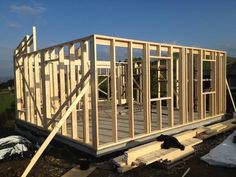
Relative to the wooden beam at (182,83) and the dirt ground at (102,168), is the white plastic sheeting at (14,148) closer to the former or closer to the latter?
the dirt ground at (102,168)

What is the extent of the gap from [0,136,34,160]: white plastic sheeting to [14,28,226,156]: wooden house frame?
0.79 m

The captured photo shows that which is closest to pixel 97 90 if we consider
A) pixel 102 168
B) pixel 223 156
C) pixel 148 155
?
pixel 102 168

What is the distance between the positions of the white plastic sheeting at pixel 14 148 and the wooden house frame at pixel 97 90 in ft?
2.59

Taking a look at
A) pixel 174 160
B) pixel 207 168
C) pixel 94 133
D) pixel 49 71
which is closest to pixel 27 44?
pixel 49 71

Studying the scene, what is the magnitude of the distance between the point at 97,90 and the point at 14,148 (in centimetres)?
240

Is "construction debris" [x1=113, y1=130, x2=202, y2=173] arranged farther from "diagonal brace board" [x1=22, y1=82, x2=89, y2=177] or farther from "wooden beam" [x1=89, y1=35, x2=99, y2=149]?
"diagonal brace board" [x1=22, y1=82, x2=89, y2=177]

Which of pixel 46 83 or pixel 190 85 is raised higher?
pixel 46 83

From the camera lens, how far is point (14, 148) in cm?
538

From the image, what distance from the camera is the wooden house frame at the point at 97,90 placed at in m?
4.98

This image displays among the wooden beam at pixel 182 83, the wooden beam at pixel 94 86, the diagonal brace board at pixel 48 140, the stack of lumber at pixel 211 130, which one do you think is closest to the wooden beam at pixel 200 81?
the stack of lumber at pixel 211 130

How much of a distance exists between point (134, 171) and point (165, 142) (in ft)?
3.66

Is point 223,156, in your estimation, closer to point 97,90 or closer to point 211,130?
point 211,130

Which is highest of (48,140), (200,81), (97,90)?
(200,81)

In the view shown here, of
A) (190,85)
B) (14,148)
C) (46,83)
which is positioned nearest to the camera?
(14,148)
